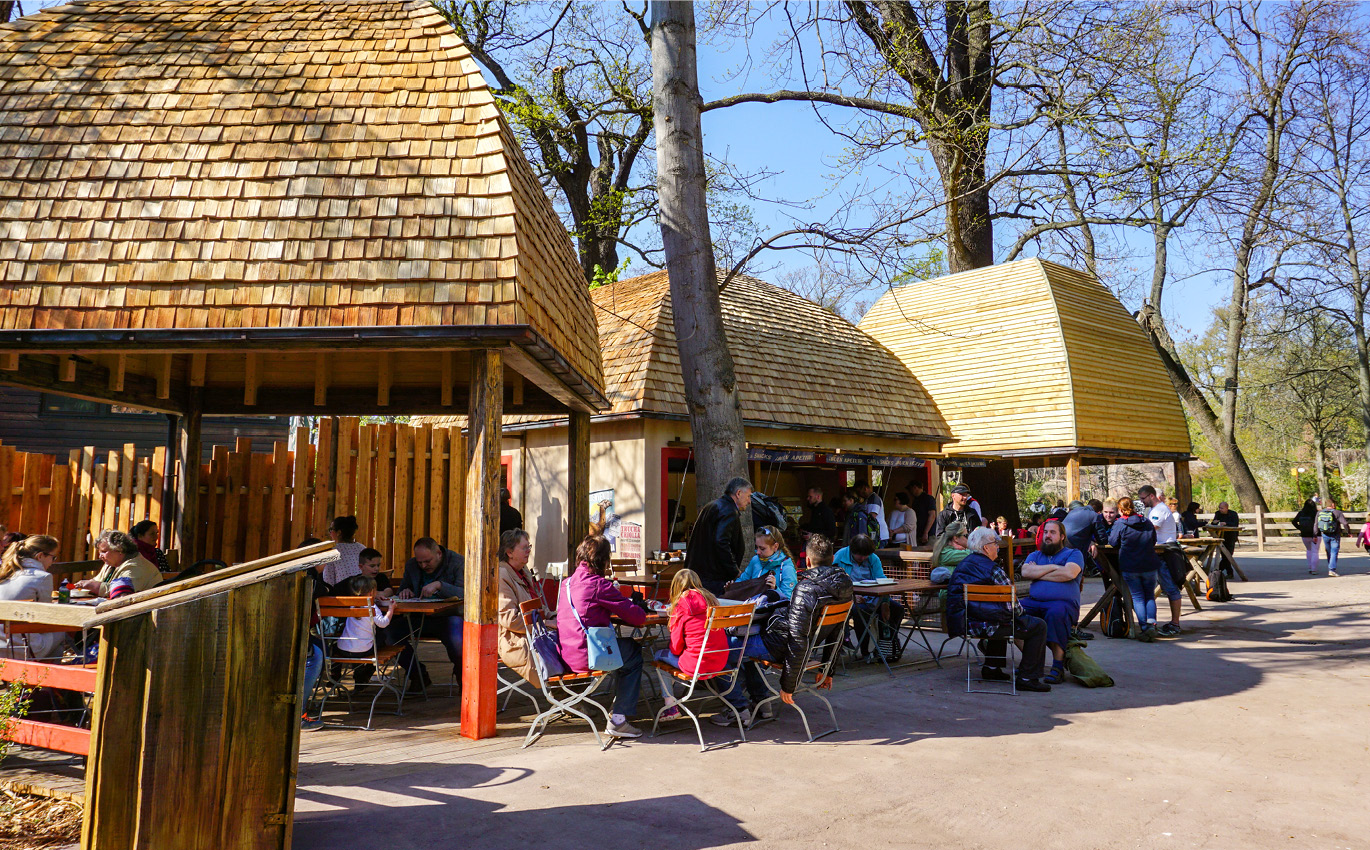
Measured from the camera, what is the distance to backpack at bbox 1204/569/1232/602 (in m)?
14.3

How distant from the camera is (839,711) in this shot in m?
7.16

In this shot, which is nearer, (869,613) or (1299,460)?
(869,613)

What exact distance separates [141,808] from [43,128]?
5.84 m

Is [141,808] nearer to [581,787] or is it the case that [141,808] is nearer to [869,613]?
[581,787]

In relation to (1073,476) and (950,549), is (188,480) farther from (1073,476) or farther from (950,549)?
(1073,476)

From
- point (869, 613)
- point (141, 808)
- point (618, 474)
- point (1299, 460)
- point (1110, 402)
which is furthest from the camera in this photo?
point (1299, 460)

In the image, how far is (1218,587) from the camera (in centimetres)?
1434

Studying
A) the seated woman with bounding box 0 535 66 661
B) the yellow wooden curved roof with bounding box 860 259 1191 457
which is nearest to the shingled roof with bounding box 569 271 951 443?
the yellow wooden curved roof with bounding box 860 259 1191 457

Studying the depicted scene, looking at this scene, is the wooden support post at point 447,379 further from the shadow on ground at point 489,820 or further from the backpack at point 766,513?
the shadow on ground at point 489,820

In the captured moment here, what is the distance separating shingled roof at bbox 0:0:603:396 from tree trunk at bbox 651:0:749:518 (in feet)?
5.35

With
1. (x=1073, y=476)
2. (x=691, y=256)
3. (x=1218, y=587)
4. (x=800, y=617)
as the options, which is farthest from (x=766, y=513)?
(x=1073, y=476)

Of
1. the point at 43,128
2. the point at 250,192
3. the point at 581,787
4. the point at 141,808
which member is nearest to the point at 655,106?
Answer: the point at 250,192

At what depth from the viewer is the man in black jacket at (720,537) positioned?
26.1 ft

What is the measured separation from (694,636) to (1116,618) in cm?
712
